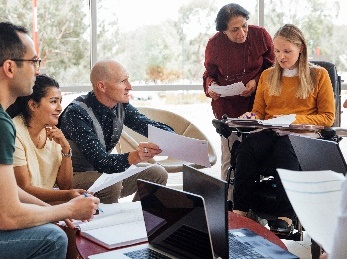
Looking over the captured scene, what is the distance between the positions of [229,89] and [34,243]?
200cm

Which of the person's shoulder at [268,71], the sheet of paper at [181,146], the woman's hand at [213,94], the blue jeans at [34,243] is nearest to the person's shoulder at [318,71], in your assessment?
the person's shoulder at [268,71]

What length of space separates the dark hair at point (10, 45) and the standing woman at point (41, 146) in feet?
2.32

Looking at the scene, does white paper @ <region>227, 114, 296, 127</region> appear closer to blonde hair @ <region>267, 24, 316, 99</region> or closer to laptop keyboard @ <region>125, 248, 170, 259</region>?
blonde hair @ <region>267, 24, 316, 99</region>

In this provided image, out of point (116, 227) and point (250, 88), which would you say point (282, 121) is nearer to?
point (250, 88)

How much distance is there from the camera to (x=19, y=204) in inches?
76.2

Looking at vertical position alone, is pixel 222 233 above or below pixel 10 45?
below

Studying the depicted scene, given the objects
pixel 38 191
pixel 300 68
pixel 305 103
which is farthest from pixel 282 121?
pixel 38 191

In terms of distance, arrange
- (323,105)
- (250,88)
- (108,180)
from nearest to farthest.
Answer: (108,180), (323,105), (250,88)

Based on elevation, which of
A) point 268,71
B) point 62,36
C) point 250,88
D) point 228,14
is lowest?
point 250,88

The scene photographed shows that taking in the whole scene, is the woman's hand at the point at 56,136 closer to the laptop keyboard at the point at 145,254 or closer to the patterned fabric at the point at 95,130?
the patterned fabric at the point at 95,130

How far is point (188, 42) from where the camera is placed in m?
5.25

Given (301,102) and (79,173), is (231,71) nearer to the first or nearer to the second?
(301,102)

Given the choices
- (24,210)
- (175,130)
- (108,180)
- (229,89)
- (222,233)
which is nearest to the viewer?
(222,233)

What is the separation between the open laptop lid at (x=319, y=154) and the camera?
2.04m
